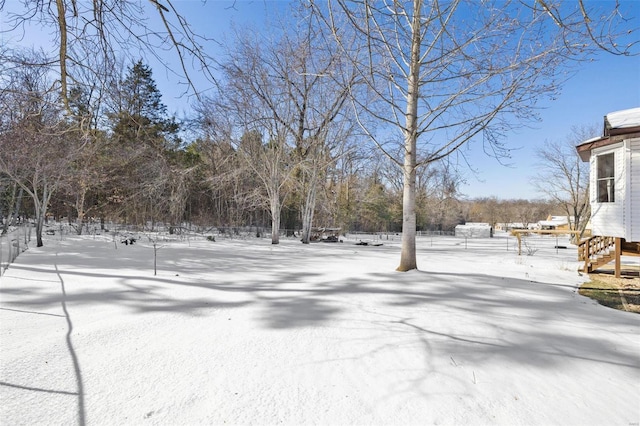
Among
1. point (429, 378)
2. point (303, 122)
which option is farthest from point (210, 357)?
point (303, 122)

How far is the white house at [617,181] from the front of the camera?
8.35 m

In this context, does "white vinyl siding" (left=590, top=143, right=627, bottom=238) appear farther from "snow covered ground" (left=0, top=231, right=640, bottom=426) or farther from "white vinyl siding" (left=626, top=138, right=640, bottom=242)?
"snow covered ground" (left=0, top=231, right=640, bottom=426)

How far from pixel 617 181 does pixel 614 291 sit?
3930mm

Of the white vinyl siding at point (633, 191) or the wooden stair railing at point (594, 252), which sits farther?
the wooden stair railing at point (594, 252)

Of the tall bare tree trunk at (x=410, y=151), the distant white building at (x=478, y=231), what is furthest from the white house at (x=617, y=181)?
the distant white building at (x=478, y=231)

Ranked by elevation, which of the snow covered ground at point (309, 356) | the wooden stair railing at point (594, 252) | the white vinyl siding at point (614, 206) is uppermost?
the white vinyl siding at point (614, 206)

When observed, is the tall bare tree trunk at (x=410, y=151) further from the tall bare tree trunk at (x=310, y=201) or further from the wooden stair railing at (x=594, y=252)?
the tall bare tree trunk at (x=310, y=201)

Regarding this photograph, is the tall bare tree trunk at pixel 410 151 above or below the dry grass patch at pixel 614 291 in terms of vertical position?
above

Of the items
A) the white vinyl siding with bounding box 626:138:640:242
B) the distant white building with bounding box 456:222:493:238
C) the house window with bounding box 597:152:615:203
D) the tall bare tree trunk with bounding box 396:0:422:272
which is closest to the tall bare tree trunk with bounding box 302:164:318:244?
the tall bare tree trunk with bounding box 396:0:422:272

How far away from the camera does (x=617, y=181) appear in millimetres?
8898

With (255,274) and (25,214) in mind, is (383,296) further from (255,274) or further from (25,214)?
(25,214)

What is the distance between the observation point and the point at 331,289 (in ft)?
18.7

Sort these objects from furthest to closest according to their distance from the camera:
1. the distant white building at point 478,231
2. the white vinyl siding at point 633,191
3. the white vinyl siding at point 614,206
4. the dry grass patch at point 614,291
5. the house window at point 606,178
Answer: the distant white building at point 478,231, the house window at point 606,178, the white vinyl siding at point 614,206, the white vinyl siding at point 633,191, the dry grass patch at point 614,291

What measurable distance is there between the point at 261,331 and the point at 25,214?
118 feet
